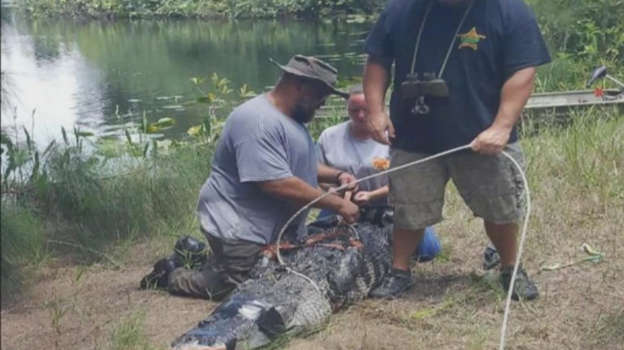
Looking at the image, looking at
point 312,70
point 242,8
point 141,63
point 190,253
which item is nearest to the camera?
point 312,70

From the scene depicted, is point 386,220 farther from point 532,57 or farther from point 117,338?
point 117,338

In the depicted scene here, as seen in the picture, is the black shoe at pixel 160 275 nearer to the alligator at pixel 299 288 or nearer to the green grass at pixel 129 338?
the alligator at pixel 299 288

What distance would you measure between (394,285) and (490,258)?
542 mm

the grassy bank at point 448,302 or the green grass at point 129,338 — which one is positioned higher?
the green grass at point 129,338

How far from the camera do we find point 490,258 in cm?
402

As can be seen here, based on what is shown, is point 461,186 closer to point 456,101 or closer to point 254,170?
point 456,101

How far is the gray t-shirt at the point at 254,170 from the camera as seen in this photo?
141 inches

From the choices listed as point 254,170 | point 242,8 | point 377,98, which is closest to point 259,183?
point 254,170

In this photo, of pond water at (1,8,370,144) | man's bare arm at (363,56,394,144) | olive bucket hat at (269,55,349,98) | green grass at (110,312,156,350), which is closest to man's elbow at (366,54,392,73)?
man's bare arm at (363,56,394,144)

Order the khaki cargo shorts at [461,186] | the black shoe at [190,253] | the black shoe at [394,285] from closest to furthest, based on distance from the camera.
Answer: the khaki cargo shorts at [461,186] → the black shoe at [394,285] → the black shoe at [190,253]

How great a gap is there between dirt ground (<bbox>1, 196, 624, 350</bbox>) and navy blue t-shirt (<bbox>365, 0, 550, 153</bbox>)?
683 mm

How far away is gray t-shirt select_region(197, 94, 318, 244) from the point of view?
358 cm

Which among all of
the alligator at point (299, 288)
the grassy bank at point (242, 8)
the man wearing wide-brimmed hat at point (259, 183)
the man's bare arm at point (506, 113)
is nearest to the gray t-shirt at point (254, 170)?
the man wearing wide-brimmed hat at point (259, 183)

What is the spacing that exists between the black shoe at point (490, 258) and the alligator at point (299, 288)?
0.46m
